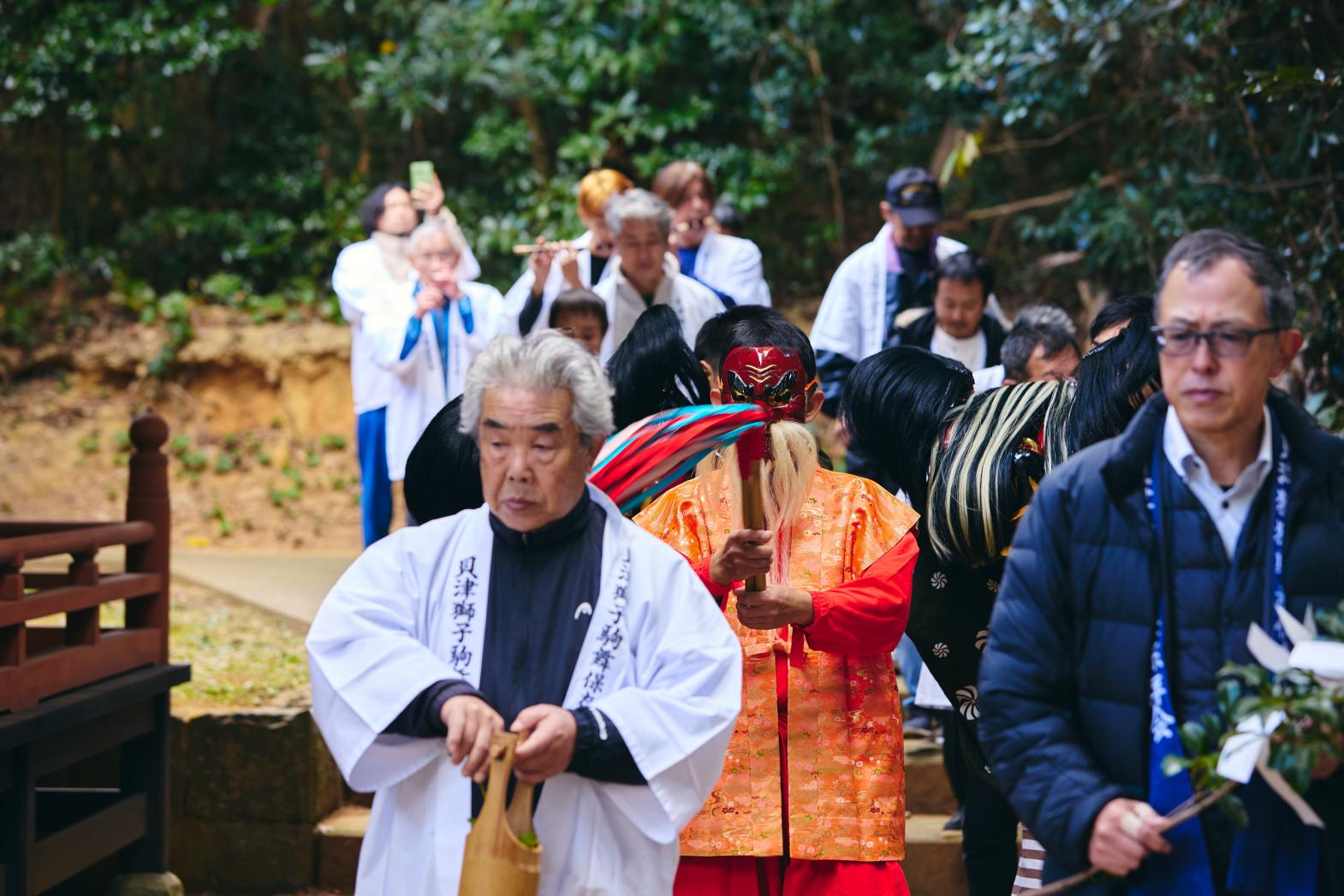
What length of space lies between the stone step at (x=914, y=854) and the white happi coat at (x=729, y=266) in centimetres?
245

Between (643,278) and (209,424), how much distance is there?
301 inches

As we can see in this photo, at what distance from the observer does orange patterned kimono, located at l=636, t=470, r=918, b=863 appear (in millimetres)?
3260

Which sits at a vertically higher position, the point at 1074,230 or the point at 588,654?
the point at 1074,230

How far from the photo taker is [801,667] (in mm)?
3379

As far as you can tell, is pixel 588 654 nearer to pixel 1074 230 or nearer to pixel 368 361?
pixel 368 361

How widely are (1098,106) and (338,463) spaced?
6.36 meters

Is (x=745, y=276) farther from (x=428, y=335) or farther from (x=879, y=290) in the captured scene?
(x=428, y=335)

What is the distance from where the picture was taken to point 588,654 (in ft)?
8.87

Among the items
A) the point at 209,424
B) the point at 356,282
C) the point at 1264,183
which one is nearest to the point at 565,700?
the point at 356,282

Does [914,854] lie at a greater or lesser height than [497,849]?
lesser

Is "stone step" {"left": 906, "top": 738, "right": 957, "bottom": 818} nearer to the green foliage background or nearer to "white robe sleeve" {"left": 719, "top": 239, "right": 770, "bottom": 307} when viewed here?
"white robe sleeve" {"left": 719, "top": 239, "right": 770, "bottom": 307}

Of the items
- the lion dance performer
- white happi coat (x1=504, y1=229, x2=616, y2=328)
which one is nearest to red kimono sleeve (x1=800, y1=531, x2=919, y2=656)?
the lion dance performer

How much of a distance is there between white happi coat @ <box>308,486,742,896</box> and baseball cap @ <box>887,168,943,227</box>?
366 cm

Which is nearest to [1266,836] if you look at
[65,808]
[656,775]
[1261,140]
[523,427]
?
[656,775]
